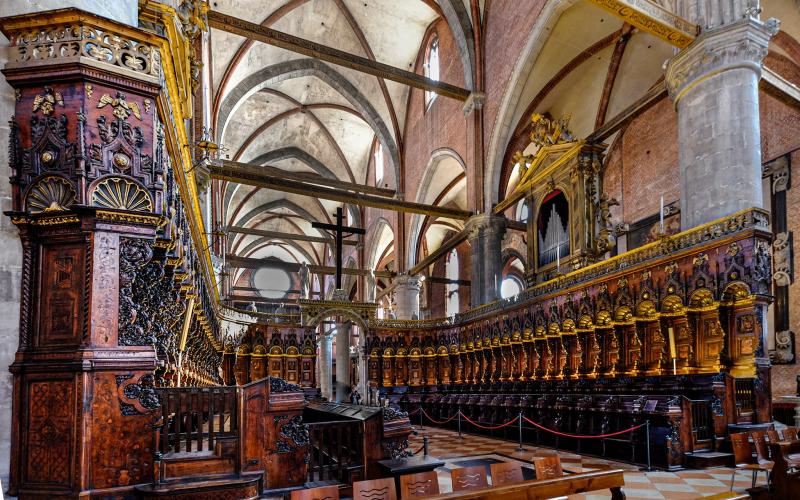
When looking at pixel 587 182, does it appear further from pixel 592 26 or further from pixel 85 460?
pixel 85 460

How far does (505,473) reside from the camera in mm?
4105

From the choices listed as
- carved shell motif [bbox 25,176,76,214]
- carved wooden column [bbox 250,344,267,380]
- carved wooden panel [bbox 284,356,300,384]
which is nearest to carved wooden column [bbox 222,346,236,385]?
carved wooden column [bbox 250,344,267,380]

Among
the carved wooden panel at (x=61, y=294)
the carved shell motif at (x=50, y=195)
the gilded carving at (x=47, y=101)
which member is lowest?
the carved wooden panel at (x=61, y=294)

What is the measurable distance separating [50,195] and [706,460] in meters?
8.53

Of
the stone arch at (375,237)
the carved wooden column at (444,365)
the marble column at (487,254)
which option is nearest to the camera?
the marble column at (487,254)

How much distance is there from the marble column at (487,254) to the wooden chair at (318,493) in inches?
592

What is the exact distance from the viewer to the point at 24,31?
4.42 metres

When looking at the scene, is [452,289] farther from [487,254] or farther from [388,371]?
[487,254]

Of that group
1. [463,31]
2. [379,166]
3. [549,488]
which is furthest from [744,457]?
[379,166]

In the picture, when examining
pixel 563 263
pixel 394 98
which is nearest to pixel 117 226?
pixel 563 263

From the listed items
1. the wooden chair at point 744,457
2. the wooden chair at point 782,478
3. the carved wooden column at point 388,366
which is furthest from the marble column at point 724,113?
the carved wooden column at point 388,366

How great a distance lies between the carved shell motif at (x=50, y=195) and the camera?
14.2 feet

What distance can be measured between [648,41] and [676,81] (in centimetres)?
670

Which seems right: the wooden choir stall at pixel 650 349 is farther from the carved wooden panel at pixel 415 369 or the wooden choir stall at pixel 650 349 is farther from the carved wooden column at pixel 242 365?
the carved wooden column at pixel 242 365
